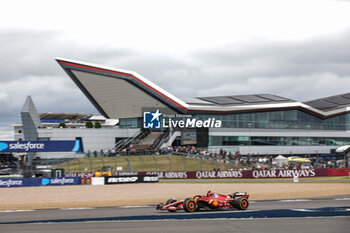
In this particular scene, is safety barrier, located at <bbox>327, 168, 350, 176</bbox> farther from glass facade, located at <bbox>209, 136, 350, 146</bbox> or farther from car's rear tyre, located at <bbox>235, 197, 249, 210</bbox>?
car's rear tyre, located at <bbox>235, 197, 249, 210</bbox>

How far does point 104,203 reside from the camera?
25281 mm

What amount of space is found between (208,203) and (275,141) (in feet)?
191

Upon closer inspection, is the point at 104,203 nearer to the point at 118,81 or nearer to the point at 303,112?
the point at 118,81

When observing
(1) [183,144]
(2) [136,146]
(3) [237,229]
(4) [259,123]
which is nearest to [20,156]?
(2) [136,146]

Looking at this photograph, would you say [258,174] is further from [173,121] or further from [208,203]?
[208,203]

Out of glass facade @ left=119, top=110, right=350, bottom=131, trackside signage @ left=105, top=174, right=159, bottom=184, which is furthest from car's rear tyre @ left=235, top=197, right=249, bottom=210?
glass facade @ left=119, top=110, right=350, bottom=131

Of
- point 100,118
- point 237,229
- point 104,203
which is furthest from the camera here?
point 100,118

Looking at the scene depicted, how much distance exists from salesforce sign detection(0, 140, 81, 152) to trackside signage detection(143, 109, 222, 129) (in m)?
31.8

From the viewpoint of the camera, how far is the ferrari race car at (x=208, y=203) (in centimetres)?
1856

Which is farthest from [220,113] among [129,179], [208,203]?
[208,203]

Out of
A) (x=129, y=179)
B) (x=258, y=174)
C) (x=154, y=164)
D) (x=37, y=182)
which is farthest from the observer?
(x=154, y=164)

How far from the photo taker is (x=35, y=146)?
38469 millimetres

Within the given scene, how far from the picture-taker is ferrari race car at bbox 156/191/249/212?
731 inches

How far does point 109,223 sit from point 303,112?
6874cm
